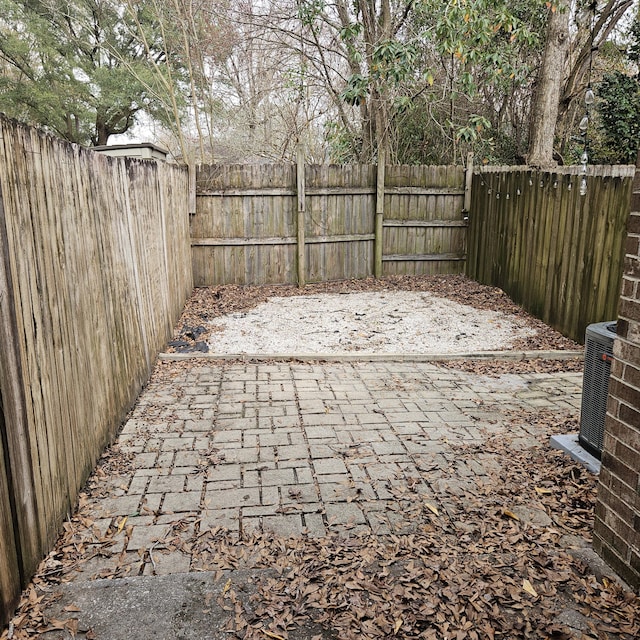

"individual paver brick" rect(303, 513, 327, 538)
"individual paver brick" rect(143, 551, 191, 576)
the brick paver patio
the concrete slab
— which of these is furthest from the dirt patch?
"individual paver brick" rect(143, 551, 191, 576)

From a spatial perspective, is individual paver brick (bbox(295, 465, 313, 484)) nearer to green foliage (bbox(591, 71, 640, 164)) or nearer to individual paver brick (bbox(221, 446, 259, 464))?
individual paver brick (bbox(221, 446, 259, 464))

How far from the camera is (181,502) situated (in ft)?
9.71

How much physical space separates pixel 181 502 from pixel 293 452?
830 mm

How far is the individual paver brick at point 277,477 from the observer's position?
10.4 ft

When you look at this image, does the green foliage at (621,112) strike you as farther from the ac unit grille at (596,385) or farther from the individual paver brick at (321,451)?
the individual paver brick at (321,451)

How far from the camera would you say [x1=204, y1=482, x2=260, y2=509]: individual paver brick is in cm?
294

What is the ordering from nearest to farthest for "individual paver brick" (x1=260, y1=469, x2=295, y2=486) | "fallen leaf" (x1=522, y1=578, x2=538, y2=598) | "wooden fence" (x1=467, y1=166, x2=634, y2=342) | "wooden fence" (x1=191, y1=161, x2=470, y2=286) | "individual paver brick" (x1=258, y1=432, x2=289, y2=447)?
1. "fallen leaf" (x1=522, y1=578, x2=538, y2=598)
2. "individual paver brick" (x1=260, y1=469, x2=295, y2=486)
3. "individual paver brick" (x1=258, y1=432, x2=289, y2=447)
4. "wooden fence" (x1=467, y1=166, x2=634, y2=342)
5. "wooden fence" (x1=191, y1=161, x2=470, y2=286)

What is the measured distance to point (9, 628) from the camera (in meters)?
2.03

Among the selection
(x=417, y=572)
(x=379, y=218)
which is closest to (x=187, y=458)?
(x=417, y=572)

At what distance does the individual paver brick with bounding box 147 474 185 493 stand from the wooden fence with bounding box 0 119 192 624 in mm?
362

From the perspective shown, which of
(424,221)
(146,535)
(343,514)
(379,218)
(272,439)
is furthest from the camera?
(424,221)

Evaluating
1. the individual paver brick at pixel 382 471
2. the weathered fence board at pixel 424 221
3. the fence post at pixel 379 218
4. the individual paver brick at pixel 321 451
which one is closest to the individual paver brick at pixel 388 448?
the individual paver brick at pixel 382 471

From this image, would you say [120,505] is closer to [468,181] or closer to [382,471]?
[382,471]

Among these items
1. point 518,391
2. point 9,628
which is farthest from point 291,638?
point 518,391
